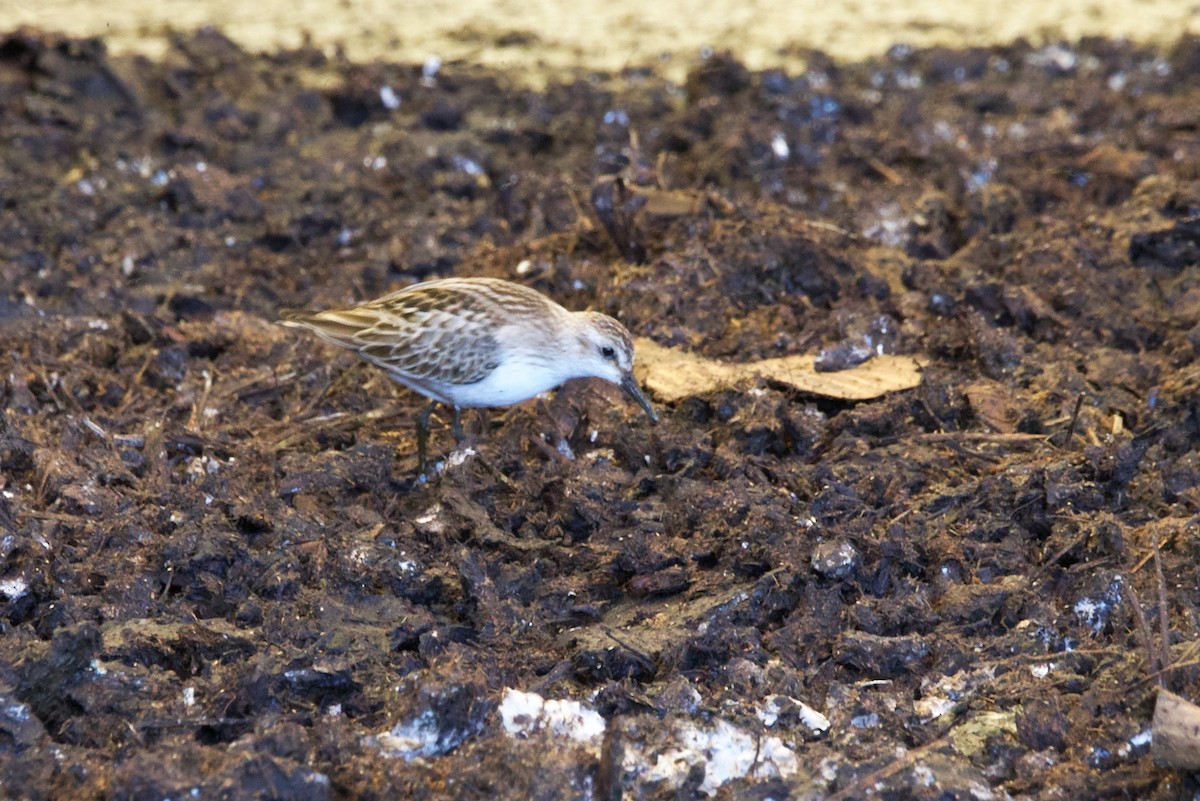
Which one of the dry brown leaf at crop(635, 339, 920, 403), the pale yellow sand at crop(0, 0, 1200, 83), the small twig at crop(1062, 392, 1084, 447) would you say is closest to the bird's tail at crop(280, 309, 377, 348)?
the dry brown leaf at crop(635, 339, 920, 403)

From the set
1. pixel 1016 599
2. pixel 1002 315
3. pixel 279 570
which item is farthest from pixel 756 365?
pixel 279 570

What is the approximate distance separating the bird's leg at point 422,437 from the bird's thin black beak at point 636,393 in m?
0.81

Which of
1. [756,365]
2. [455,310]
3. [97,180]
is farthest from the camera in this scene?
[97,180]

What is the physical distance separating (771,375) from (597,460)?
914mm

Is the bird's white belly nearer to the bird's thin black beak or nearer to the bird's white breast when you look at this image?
the bird's white breast

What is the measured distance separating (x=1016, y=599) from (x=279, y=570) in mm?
2440

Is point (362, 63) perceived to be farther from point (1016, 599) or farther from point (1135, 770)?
point (1135, 770)

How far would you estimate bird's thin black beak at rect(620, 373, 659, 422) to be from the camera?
5250 mm

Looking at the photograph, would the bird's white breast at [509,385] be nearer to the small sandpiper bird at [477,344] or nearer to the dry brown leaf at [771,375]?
the small sandpiper bird at [477,344]

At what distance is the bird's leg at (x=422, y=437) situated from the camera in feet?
16.6

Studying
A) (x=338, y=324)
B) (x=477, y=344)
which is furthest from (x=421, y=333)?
(x=338, y=324)

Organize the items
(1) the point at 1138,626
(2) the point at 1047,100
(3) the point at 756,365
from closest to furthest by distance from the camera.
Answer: (1) the point at 1138,626, (3) the point at 756,365, (2) the point at 1047,100

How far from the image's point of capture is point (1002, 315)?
607 centimetres

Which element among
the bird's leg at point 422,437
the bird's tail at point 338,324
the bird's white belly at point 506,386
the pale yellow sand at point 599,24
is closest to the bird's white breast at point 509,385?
the bird's white belly at point 506,386
